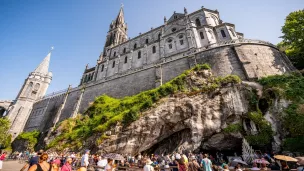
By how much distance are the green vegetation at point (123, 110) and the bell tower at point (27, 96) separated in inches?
636

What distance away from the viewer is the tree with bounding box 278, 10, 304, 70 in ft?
60.9

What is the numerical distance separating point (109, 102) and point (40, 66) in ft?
101

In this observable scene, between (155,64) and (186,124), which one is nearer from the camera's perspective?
(186,124)

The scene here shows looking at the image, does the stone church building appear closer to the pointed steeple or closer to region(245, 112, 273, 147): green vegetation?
Result: region(245, 112, 273, 147): green vegetation

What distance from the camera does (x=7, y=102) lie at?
36219mm

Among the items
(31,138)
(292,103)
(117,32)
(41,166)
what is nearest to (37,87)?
(31,138)

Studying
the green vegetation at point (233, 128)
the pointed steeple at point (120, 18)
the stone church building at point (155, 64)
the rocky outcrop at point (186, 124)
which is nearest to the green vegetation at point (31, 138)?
the stone church building at point (155, 64)

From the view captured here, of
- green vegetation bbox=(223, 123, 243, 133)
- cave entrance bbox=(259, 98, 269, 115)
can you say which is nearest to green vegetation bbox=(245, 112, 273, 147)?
green vegetation bbox=(223, 123, 243, 133)

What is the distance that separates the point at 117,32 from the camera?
1700 inches

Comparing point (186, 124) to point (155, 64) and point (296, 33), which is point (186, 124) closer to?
point (155, 64)

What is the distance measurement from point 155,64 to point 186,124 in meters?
11.7

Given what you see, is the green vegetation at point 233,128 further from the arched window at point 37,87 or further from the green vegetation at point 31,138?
the arched window at point 37,87

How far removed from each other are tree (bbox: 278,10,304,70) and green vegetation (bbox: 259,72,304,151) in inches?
275

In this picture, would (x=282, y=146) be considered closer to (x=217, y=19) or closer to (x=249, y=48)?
(x=249, y=48)
